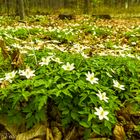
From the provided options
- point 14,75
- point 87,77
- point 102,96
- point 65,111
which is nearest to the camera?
point 65,111

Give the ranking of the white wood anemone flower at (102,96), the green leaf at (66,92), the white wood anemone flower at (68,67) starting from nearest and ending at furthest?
the green leaf at (66,92) < the white wood anemone flower at (102,96) < the white wood anemone flower at (68,67)

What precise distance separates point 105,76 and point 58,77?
0.71 meters

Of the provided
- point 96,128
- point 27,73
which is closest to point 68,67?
point 27,73

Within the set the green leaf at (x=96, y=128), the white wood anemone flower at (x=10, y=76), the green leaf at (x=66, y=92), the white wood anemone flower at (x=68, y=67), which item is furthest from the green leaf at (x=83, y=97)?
the white wood anemone flower at (x=10, y=76)

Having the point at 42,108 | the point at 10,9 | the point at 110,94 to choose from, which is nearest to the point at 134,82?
the point at 110,94

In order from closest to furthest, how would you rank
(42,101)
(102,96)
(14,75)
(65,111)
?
(42,101) < (65,111) < (102,96) < (14,75)

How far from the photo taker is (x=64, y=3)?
27891 mm

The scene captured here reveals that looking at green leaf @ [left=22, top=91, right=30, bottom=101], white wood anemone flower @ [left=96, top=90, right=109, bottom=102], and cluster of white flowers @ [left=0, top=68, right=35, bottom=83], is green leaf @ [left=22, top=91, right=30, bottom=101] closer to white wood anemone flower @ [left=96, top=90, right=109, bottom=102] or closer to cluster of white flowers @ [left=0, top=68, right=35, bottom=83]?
cluster of white flowers @ [left=0, top=68, right=35, bottom=83]

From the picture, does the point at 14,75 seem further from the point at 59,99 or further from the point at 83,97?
the point at 83,97

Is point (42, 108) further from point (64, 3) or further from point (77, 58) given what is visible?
point (64, 3)

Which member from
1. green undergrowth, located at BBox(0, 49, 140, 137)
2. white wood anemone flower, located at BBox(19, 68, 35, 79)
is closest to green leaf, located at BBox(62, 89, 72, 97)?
green undergrowth, located at BBox(0, 49, 140, 137)

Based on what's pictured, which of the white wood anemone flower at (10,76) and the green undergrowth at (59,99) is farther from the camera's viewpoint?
the white wood anemone flower at (10,76)

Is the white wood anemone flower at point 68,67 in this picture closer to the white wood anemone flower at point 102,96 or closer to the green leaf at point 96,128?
the white wood anemone flower at point 102,96

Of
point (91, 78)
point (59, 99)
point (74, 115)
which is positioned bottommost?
point (74, 115)
